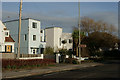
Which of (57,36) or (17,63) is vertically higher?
(57,36)

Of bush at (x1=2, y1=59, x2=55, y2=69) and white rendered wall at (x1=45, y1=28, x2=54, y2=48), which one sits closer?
bush at (x1=2, y1=59, x2=55, y2=69)

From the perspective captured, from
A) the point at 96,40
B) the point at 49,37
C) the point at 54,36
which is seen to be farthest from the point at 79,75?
the point at 49,37

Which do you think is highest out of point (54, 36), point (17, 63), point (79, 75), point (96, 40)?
point (54, 36)

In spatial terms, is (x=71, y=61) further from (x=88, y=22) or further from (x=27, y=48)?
(x=88, y=22)

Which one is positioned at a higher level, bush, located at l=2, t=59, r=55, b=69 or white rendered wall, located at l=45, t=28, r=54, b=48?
white rendered wall, located at l=45, t=28, r=54, b=48

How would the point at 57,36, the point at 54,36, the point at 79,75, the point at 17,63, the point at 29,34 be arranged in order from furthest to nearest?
the point at 57,36 < the point at 54,36 < the point at 29,34 < the point at 17,63 < the point at 79,75

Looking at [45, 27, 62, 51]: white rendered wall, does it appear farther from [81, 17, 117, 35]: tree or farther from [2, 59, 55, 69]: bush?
[2, 59, 55, 69]: bush

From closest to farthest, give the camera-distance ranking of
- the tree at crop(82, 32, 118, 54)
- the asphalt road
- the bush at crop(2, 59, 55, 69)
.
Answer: the asphalt road, the bush at crop(2, 59, 55, 69), the tree at crop(82, 32, 118, 54)

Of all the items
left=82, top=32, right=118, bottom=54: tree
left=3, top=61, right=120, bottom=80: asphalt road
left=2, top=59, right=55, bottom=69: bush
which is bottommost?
left=3, top=61, right=120, bottom=80: asphalt road

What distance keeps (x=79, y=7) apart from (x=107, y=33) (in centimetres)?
2635

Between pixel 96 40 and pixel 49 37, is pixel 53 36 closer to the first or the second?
pixel 49 37

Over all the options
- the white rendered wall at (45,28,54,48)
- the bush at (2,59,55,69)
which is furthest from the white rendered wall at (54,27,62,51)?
the bush at (2,59,55,69)

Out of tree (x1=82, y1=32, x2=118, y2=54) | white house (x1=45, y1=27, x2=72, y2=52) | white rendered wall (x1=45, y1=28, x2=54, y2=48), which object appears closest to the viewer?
tree (x1=82, y1=32, x2=118, y2=54)

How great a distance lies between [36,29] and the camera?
132 ft
